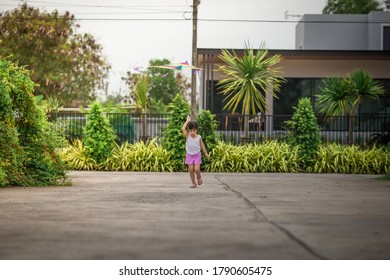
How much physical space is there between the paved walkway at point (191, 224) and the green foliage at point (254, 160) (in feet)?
29.9

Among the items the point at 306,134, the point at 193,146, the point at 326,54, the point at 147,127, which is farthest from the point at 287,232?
the point at 326,54

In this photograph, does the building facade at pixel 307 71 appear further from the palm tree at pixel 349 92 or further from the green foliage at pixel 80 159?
the green foliage at pixel 80 159

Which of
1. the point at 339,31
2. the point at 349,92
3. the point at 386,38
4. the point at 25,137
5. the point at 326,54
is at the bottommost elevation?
the point at 25,137

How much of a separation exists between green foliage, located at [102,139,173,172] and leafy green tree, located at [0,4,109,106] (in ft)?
66.5

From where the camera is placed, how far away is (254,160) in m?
23.2

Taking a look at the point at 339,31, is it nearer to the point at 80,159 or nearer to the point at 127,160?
the point at 127,160

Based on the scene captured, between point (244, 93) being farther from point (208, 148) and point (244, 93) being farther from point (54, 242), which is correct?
point (54, 242)

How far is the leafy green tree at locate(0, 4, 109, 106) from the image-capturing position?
42250 millimetres

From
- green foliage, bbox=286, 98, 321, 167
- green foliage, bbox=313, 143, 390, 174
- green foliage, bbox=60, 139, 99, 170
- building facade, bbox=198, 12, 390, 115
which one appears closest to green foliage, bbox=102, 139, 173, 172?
green foliage, bbox=60, 139, 99, 170

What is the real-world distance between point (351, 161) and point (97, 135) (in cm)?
839

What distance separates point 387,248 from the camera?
6535mm

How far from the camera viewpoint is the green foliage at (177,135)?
22781mm

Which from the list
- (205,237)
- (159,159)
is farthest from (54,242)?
(159,159)

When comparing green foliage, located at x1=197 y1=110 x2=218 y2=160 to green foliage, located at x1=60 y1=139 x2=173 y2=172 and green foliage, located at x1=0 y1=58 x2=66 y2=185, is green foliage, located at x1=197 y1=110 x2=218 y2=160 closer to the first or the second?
green foliage, located at x1=60 y1=139 x2=173 y2=172
